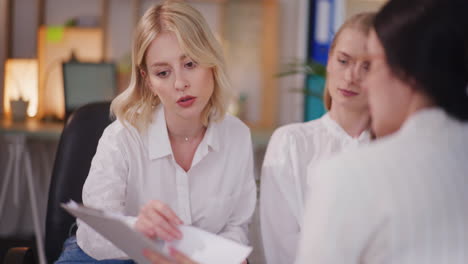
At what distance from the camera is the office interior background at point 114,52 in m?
3.63

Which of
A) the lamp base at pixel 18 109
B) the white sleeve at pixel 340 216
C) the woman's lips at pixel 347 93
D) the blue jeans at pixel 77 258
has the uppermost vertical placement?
the woman's lips at pixel 347 93

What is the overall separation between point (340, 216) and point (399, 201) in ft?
0.24

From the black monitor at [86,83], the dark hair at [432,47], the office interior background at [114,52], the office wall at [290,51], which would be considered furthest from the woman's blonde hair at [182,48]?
the office wall at [290,51]

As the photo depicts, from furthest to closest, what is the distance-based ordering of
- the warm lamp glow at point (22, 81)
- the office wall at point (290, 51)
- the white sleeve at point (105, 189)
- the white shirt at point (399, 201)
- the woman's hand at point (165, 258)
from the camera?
1. the office wall at point (290, 51)
2. the warm lamp glow at point (22, 81)
3. the white sleeve at point (105, 189)
4. the woman's hand at point (165, 258)
5. the white shirt at point (399, 201)

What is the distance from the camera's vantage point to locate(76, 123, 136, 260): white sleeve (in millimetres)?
1368

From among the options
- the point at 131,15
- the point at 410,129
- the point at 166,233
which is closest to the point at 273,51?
the point at 131,15

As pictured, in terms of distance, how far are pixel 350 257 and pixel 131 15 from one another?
11.0 feet

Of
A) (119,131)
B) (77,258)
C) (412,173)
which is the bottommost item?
(77,258)

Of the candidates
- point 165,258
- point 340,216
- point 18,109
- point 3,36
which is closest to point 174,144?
point 165,258

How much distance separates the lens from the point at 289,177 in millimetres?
1474

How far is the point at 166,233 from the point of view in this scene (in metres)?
1.03

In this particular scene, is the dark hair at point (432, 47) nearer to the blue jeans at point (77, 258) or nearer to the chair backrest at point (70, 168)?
the blue jeans at point (77, 258)

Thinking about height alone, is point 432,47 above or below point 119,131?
above

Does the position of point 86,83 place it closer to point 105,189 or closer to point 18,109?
point 18,109
